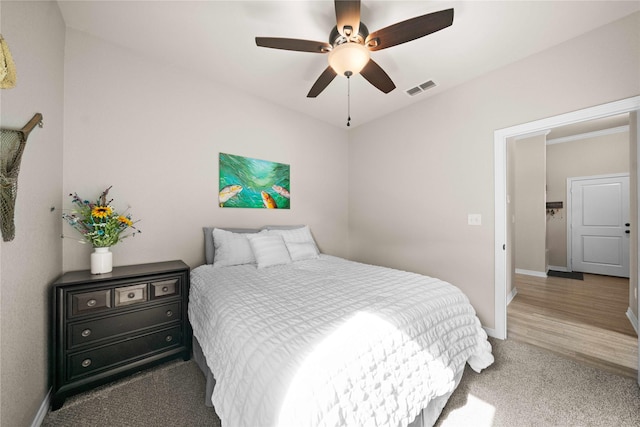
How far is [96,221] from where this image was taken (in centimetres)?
188

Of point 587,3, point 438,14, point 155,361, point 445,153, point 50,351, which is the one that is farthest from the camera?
point 445,153

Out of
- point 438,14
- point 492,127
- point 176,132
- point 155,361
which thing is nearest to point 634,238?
point 492,127

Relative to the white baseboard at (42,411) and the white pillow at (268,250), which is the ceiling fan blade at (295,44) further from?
the white baseboard at (42,411)

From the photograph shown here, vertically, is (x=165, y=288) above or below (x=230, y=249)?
below

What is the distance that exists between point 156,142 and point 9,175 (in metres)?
1.37

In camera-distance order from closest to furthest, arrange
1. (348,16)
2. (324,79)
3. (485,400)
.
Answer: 1. (348,16)
2. (485,400)
3. (324,79)

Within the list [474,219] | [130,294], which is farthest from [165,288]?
[474,219]

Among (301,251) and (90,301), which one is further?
(301,251)

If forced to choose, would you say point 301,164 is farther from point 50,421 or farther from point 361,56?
point 50,421

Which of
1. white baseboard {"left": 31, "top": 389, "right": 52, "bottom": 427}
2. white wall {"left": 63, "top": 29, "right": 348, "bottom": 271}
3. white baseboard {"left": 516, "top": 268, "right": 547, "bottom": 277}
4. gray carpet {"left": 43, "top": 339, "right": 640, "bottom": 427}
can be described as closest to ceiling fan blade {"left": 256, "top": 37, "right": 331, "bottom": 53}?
white wall {"left": 63, "top": 29, "right": 348, "bottom": 271}

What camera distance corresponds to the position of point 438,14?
55.4 inches

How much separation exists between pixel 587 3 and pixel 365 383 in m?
2.85

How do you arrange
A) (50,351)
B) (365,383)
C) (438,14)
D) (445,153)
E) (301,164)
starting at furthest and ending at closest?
(301,164), (445,153), (50,351), (438,14), (365,383)

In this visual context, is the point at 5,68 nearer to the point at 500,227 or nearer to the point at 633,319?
the point at 500,227
